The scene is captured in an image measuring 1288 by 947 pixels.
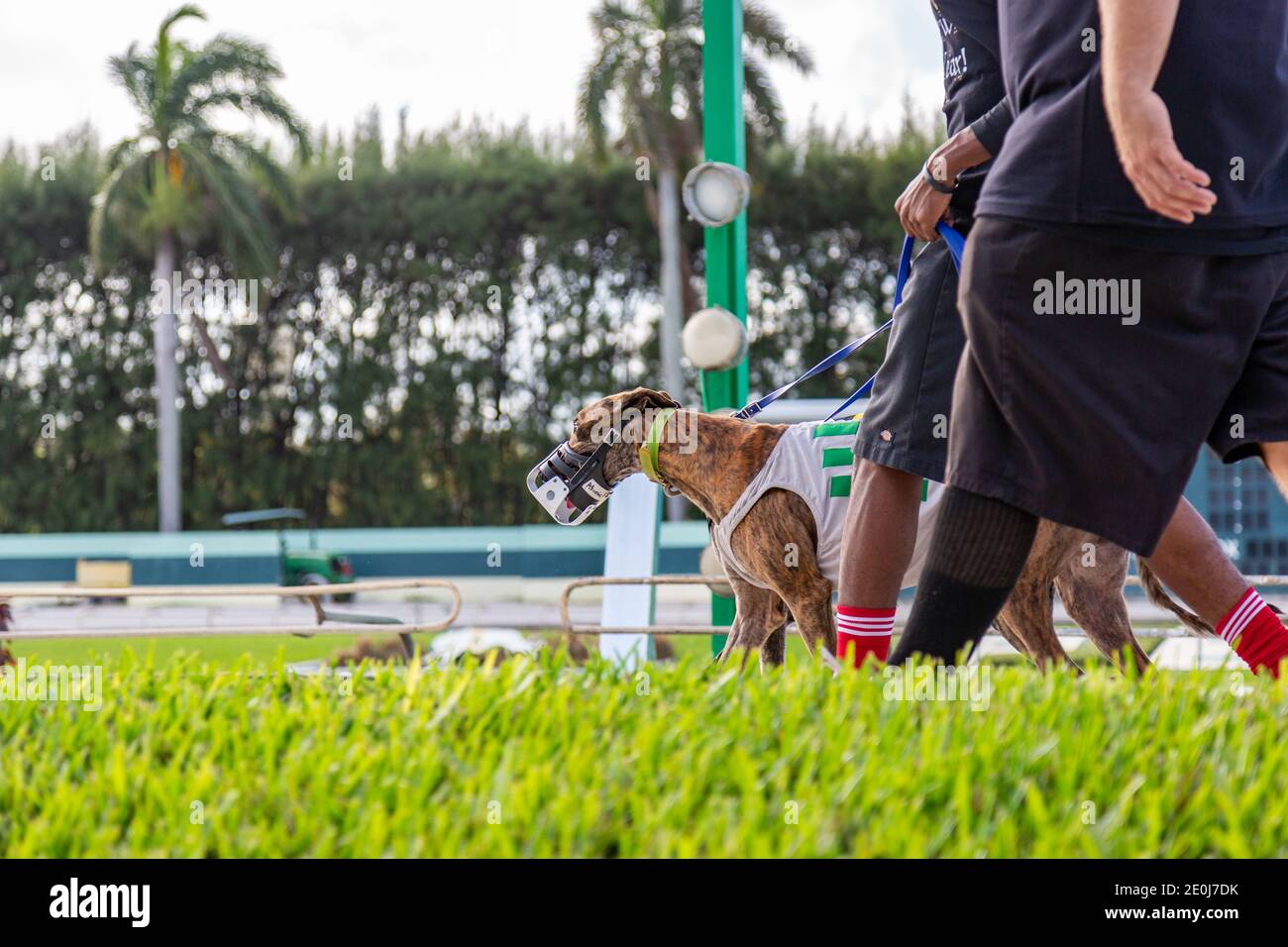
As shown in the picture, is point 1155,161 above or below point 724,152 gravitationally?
below

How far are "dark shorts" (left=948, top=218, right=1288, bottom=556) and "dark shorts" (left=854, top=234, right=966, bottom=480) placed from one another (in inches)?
16.5

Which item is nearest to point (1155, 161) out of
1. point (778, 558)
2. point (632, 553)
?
point (778, 558)

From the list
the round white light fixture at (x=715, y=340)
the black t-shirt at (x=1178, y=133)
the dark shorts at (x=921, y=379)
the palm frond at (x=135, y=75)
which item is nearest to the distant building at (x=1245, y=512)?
the round white light fixture at (x=715, y=340)

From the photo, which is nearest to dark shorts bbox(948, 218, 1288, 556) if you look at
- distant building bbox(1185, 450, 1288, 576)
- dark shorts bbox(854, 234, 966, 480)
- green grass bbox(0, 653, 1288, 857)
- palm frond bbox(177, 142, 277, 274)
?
green grass bbox(0, 653, 1288, 857)

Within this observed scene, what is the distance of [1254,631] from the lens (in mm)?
2232

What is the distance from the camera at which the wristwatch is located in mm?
2262

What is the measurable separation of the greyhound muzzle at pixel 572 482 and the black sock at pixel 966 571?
48.8 inches

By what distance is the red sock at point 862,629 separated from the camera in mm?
2363

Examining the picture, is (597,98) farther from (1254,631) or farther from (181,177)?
(1254,631)

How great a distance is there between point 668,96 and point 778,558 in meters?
16.8

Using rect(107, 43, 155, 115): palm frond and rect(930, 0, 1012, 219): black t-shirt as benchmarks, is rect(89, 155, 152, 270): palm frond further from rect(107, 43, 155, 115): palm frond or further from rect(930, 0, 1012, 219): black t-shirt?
rect(930, 0, 1012, 219): black t-shirt

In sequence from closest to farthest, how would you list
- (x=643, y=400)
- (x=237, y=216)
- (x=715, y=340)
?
1. (x=643, y=400)
2. (x=715, y=340)
3. (x=237, y=216)

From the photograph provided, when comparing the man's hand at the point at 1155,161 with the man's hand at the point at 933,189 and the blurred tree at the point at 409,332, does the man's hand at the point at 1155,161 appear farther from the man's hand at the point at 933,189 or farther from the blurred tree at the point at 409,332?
the blurred tree at the point at 409,332
